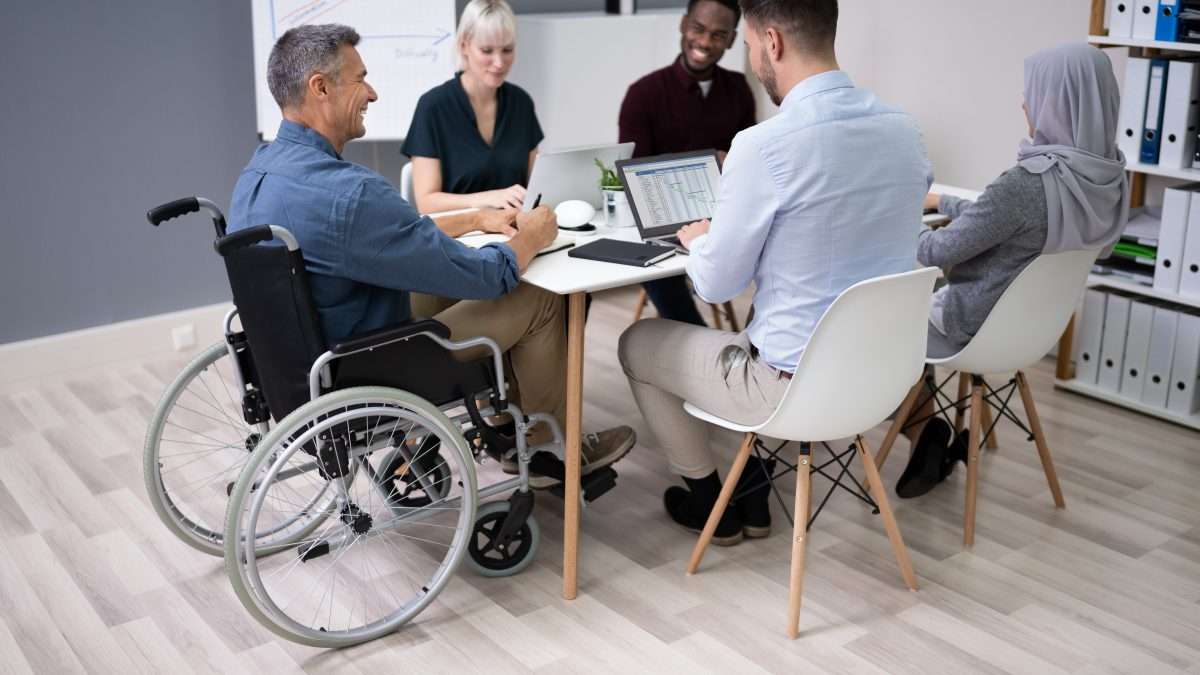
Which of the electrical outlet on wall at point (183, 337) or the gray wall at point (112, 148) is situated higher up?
the gray wall at point (112, 148)

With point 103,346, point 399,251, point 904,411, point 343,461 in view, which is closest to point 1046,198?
point 904,411

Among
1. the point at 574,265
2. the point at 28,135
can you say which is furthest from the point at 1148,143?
the point at 28,135

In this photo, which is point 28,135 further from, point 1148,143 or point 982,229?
point 1148,143

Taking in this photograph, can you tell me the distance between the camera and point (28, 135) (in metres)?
3.96

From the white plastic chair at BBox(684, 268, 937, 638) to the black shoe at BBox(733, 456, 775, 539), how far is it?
1.30ft

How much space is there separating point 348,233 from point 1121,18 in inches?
98.6

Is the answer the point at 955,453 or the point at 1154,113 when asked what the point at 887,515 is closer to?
the point at 955,453

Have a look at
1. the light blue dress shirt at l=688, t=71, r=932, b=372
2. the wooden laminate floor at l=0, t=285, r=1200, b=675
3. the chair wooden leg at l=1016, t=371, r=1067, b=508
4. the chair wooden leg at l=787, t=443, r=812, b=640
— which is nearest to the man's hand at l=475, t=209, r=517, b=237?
the light blue dress shirt at l=688, t=71, r=932, b=372

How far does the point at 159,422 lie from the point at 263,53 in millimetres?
1941

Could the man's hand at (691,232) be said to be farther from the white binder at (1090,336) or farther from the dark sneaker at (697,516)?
the white binder at (1090,336)

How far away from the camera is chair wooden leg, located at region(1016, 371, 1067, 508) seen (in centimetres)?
308

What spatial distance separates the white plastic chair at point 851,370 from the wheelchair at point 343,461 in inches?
21.6

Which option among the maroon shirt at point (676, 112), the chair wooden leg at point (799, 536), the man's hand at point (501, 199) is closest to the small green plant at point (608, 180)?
the man's hand at point (501, 199)

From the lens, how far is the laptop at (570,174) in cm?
311
